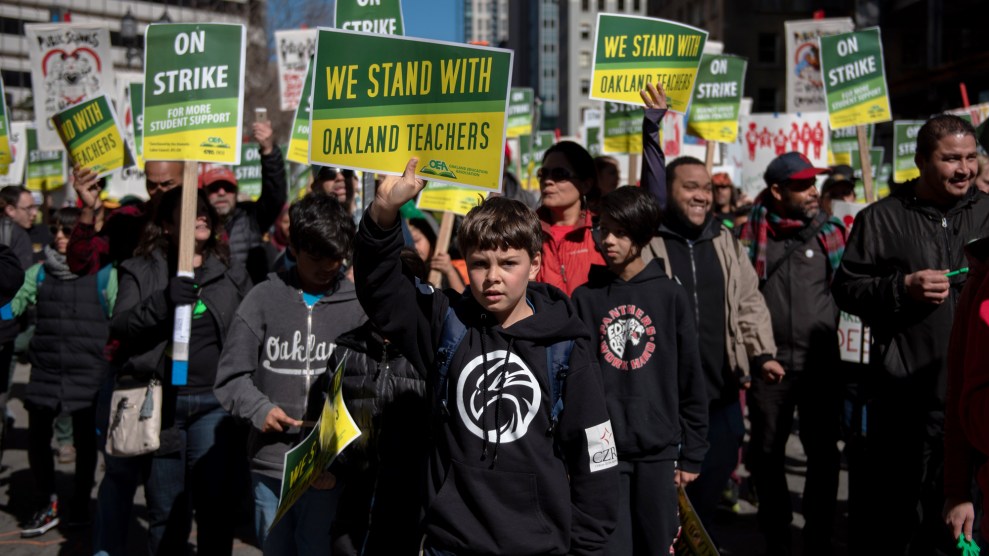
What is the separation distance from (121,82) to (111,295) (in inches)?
304

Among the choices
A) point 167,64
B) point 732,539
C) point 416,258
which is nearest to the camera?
point 416,258

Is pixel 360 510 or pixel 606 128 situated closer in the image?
pixel 360 510

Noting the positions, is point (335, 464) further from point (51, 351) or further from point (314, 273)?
point (51, 351)

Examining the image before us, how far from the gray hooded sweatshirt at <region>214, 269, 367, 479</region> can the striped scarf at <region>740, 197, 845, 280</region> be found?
2523mm

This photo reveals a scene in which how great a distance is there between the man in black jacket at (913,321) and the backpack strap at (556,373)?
76.3 inches

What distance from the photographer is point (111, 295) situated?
5434 millimetres

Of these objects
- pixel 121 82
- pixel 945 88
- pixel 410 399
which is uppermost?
pixel 945 88

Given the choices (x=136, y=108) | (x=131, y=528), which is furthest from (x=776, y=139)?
(x=131, y=528)

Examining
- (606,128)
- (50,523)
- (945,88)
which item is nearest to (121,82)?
(606,128)

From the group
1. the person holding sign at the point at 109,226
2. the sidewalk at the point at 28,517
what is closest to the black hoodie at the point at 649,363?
the person holding sign at the point at 109,226

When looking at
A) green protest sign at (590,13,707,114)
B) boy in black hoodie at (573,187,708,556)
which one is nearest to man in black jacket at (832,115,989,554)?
boy in black hoodie at (573,187,708,556)

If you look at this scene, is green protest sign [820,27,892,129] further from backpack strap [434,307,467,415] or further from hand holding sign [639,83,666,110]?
backpack strap [434,307,467,415]

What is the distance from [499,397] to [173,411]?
231 cm

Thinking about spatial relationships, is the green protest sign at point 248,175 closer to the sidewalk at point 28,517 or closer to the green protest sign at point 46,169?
the green protest sign at point 46,169
